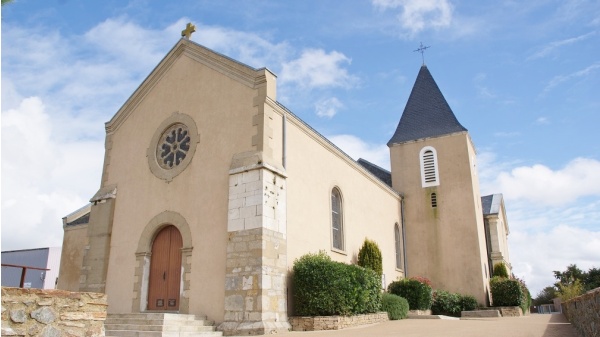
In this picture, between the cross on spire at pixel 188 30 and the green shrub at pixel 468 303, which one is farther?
the green shrub at pixel 468 303

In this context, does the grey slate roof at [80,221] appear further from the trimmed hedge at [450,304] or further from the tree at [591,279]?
the tree at [591,279]

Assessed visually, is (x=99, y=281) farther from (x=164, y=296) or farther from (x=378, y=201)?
(x=378, y=201)

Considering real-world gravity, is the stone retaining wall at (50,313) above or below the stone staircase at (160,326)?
above

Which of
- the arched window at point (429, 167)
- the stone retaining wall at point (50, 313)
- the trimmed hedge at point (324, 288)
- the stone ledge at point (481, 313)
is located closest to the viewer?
the stone retaining wall at point (50, 313)

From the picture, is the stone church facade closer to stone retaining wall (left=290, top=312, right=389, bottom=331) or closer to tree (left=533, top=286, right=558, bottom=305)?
stone retaining wall (left=290, top=312, right=389, bottom=331)

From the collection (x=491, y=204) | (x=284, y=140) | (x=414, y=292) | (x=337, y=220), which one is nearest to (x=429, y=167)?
(x=491, y=204)

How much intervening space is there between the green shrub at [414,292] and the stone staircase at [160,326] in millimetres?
9001

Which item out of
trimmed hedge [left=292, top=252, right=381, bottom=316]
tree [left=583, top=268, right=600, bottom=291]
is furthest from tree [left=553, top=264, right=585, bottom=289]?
trimmed hedge [left=292, top=252, right=381, bottom=316]

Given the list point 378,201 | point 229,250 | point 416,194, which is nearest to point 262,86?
point 229,250

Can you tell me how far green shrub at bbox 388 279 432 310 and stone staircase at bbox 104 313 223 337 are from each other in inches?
354

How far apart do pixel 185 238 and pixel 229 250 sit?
5.97 feet

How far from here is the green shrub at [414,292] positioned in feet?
60.0

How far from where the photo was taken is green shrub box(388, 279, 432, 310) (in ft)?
60.0

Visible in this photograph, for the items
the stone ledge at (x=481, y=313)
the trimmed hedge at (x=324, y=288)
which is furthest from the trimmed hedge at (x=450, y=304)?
the trimmed hedge at (x=324, y=288)
